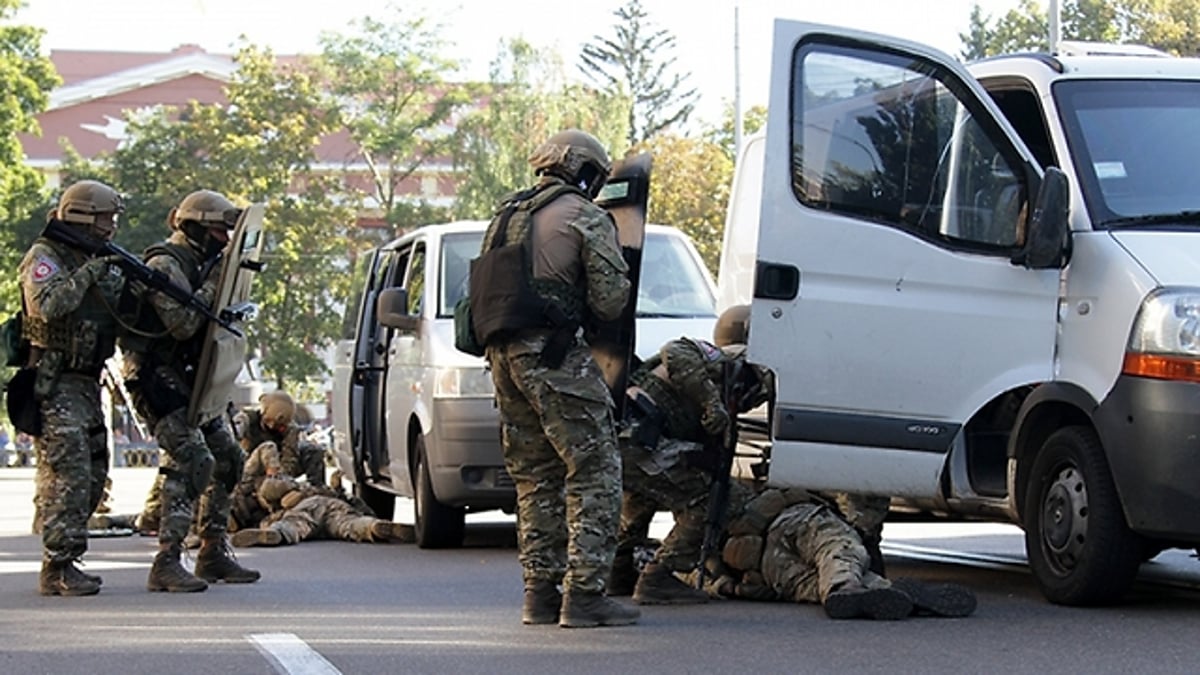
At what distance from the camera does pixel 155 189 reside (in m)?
49.3

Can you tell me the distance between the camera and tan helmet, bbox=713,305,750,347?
30.8 ft

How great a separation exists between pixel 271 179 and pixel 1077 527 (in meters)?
42.2

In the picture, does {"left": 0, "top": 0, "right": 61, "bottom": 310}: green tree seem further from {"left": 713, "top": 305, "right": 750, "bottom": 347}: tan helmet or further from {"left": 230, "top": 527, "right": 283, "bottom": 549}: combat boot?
{"left": 713, "top": 305, "right": 750, "bottom": 347}: tan helmet

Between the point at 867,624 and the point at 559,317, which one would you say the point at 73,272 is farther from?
the point at 867,624

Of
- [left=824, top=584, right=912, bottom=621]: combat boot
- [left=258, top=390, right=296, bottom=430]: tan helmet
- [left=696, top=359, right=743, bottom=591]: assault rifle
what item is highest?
[left=696, top=359, right=743, bottom=591]: assault rifle

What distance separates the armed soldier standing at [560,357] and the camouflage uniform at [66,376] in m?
2.55

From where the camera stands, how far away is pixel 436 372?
40.4ft

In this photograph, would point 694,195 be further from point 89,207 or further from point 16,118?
point 89,207

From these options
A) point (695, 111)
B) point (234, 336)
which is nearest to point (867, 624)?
point (234, 336)

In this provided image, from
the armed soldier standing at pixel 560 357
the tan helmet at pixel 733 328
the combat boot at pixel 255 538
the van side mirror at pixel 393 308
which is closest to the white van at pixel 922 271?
the armed soldier standing at pixel 560 357

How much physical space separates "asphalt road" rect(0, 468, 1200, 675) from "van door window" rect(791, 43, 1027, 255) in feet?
5.26

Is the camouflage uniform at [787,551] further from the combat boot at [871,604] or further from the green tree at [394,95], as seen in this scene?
the green tree at [394,95]

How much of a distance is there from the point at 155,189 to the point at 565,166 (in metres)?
42.5

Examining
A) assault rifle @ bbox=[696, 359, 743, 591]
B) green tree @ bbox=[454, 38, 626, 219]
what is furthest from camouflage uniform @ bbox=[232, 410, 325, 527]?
green tree @ bbox=[454, 38, 626, 219]
